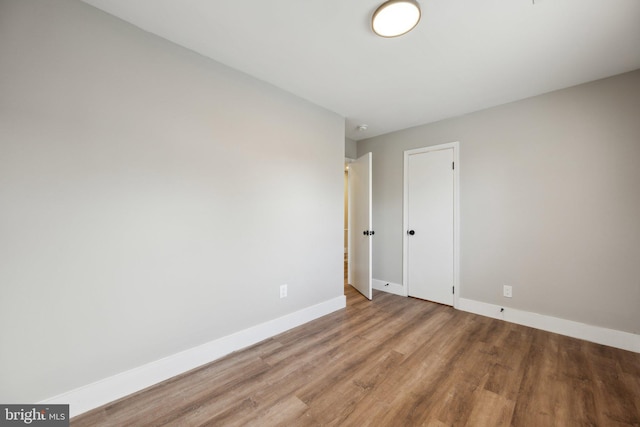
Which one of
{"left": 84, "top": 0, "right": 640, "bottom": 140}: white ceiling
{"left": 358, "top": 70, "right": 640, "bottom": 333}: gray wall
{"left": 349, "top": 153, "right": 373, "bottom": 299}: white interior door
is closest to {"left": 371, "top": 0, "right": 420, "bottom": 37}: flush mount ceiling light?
{"left": 84, "top": 0, "right": 640, "bottom": 140}: white ceiling

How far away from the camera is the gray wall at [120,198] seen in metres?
1.36

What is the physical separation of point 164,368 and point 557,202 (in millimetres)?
3947

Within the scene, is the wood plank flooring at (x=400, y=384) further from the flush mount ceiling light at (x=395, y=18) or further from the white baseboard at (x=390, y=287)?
the flush mount ceiling light at (x=395, y=18)

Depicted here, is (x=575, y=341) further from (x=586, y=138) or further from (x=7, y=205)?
(x=7, y=205)

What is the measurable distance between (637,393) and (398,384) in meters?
1.62

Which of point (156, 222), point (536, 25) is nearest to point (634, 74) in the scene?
point (536, 25)

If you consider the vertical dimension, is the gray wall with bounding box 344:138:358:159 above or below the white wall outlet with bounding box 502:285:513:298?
above

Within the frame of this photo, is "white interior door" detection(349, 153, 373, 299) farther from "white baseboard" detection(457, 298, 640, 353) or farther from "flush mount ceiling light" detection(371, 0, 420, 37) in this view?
"flush mount ceiling light" detection(371, 0, 420, 37)

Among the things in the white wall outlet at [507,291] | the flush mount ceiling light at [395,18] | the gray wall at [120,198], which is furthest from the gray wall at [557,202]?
the gray wall at [120,198]

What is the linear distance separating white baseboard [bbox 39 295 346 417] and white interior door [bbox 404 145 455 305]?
6.26 feet

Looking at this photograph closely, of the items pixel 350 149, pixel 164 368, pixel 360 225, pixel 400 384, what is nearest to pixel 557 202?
pixel 360 225

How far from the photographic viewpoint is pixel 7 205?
1.32 m

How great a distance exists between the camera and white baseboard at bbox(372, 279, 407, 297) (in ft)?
12.5

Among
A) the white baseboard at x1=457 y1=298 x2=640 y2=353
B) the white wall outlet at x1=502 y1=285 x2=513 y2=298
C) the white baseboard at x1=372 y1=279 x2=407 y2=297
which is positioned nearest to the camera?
→ the white baseboard at x1=457 y1=298 x2=640 y2=353
